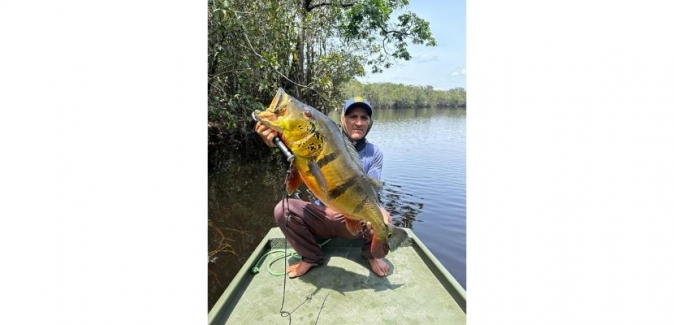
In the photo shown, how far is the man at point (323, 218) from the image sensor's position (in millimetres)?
3191

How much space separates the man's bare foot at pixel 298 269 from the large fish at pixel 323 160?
91cm

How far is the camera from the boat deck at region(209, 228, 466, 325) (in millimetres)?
2607

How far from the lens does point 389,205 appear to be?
349 inches

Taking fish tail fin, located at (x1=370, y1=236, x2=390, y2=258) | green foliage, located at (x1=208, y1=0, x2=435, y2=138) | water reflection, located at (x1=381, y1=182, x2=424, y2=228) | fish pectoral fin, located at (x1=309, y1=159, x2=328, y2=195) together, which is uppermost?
green foliage, located at (x1=208, y1=0, x2=435, y2=138)

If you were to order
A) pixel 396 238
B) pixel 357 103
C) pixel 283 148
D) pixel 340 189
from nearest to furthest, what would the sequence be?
pixel 283 148 < pixel 340 189 < pixel 396 238 < pixel 357 103

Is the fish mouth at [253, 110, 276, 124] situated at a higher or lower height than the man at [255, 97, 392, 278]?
higher

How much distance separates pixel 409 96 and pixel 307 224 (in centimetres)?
8357

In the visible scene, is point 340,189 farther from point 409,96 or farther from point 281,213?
point 409,96

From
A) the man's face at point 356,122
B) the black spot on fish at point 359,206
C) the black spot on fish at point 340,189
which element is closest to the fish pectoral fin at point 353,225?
the black spot on fish at point 359,206

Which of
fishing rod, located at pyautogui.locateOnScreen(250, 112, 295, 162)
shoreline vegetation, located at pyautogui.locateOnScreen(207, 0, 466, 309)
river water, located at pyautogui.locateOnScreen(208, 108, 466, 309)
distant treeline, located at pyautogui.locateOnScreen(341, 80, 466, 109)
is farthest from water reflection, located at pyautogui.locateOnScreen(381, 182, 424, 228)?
distant treeline, located at pyautogui.locateOnScreen(341, 80, 466, 109)

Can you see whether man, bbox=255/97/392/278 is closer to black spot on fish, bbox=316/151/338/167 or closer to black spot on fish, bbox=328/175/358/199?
black spot on fish, bbox=328/175/358/199

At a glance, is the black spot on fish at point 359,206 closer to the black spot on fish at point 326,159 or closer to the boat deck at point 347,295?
the black spot on fish at point 326,159

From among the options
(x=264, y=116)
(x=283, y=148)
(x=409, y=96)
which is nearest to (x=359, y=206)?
(x=283, y=148)
